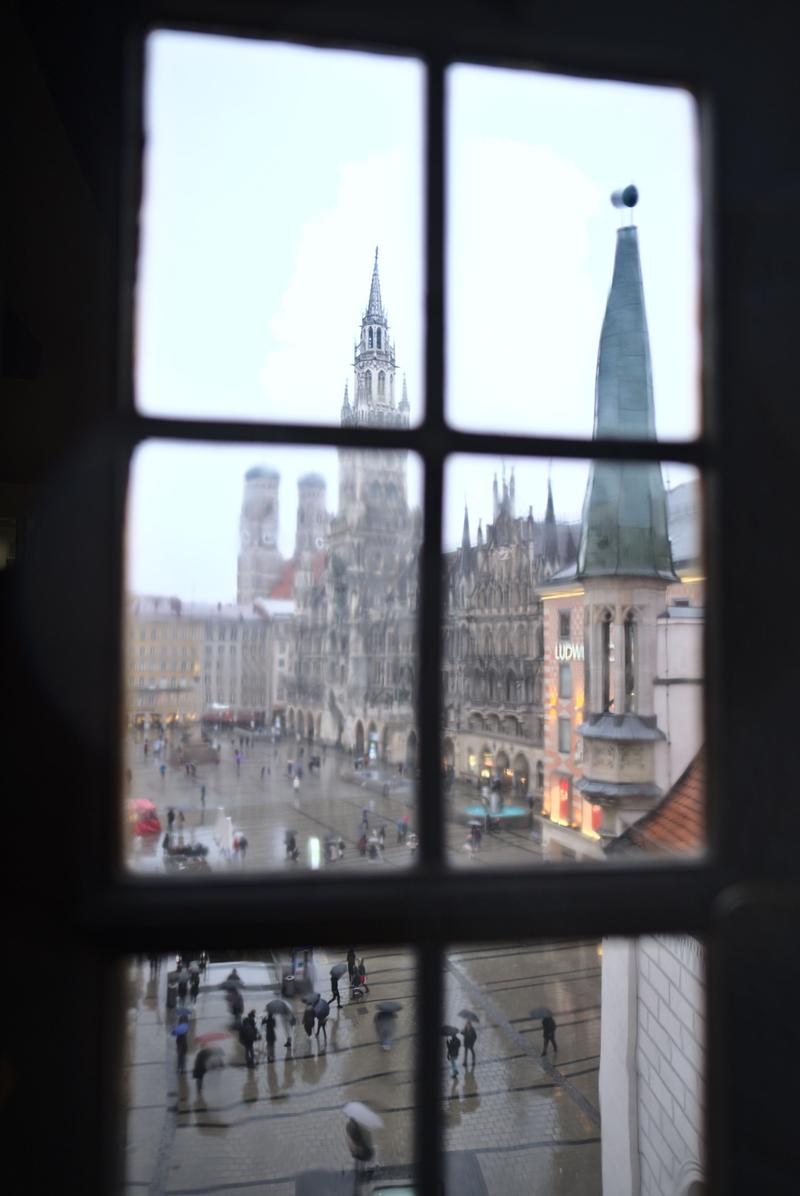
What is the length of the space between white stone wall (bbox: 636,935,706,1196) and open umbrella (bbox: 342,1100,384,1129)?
2.49 metres

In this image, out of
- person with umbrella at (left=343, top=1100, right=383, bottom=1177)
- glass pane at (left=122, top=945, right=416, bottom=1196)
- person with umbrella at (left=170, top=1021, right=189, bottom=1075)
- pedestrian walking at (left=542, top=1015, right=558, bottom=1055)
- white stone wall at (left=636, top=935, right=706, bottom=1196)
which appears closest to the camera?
white stone wall at (left=636, top=935, right=706, bottom=1196)

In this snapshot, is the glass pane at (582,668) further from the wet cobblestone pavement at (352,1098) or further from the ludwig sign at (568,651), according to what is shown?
the wet cobblestone pavement at (352,1098)

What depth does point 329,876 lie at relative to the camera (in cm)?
43

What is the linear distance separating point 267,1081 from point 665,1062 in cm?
514

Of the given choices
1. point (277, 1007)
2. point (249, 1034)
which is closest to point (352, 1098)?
point (277, 1007)

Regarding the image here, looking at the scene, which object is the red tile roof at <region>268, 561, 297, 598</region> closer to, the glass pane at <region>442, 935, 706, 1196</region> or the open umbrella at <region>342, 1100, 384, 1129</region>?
the glass pane at <region>442, 935, 706, 1196</region>

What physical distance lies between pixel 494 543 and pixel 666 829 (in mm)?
7409

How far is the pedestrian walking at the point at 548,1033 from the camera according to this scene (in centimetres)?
976

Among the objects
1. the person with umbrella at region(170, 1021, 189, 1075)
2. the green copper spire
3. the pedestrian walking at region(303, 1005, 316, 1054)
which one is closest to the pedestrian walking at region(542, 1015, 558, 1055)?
the pedestrian walking at region(303, 1005, 316, 1054)

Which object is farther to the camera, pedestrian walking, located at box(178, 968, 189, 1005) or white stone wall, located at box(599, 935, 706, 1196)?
pedestrian walking, located at box(178, 968, 189, 1005)

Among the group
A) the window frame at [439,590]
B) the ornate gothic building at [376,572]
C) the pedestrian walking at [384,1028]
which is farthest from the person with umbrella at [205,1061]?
the window frame at [439,590]

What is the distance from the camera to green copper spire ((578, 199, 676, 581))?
17.8ft

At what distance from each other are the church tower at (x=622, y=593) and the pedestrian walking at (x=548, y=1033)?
211 inches

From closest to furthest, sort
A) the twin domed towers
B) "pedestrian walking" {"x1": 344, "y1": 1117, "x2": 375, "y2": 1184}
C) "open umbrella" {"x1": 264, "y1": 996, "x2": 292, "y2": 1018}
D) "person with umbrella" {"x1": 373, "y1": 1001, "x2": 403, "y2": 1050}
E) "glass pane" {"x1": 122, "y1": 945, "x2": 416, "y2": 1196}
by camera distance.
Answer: the twin domed towers < "pedestrian walking" {"x1": 344, "y1": 1117, "x2": 375, "y2": 1184} < "glass pane" {"x1": 122, "y1": 945, "x2": 416, "y2": 1196} < "open umbrella" {"x1": 264, "y1": 996, "x2": 292, "y2": 1018} < "person with umbrella" {"x1": 373, "y1": 1001, "x2": 403, "y2": 1050}
